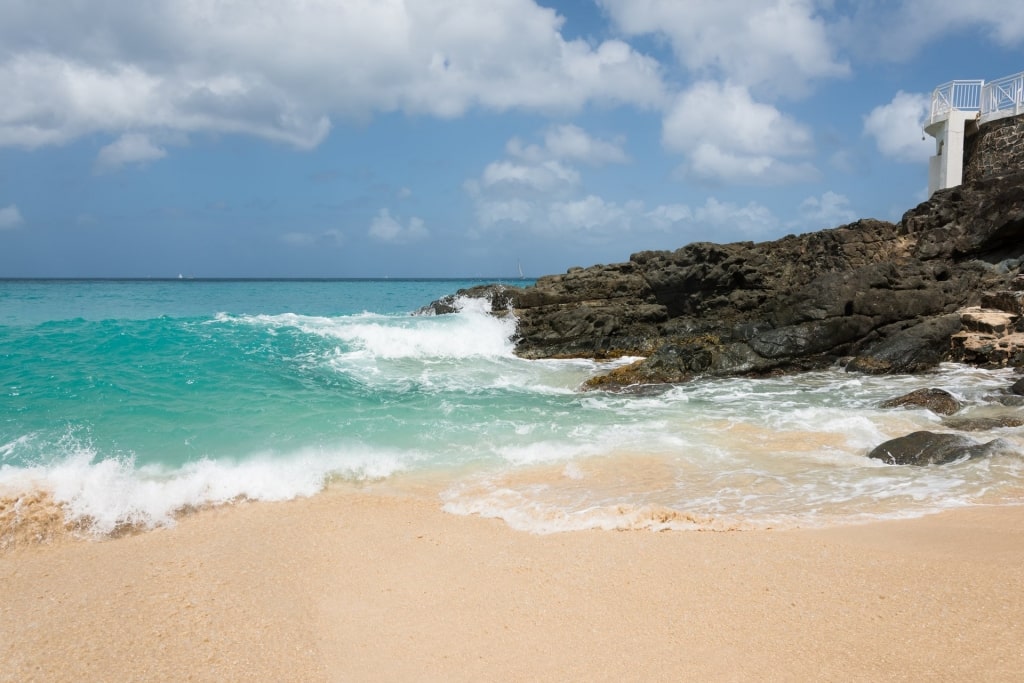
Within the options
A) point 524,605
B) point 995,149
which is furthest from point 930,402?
point 995,149

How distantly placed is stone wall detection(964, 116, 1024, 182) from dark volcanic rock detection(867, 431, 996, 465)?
56.4ft

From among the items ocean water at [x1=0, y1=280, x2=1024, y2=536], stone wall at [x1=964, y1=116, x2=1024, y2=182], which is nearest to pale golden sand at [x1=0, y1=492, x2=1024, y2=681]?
ocean water at [x1=0, y1=280, x2=1024, y2=536]

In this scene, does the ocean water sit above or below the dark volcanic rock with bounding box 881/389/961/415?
below

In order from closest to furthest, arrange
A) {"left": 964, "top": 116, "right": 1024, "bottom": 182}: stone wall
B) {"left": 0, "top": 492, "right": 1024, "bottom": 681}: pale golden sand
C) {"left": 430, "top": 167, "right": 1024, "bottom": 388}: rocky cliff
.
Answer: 1. {"left": 0, "top": 492, "right": 1024, "bottom": 681}: pale golden sand
2. {"left": 430, "top": 167, "right": 1024, "bottom": 388}: rocky cliff
3. {"left": 964, "top": 116, "right": 1024, "bottom": 182}: stone wall

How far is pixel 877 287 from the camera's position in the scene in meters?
14.3

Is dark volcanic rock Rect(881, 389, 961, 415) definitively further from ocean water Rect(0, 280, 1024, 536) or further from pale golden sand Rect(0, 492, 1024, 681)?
pale golden sand Rect(0, 492, 1024, 681)

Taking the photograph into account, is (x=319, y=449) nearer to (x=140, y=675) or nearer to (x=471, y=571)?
(x=471, y=571)

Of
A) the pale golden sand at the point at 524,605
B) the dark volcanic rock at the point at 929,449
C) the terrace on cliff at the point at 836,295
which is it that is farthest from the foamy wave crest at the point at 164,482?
the terrace on cliff at the point at 836,295

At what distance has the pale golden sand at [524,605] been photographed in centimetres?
317

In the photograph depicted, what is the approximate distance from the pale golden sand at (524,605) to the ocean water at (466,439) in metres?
0.69

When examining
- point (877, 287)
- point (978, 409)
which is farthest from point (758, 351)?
point (978, 409)

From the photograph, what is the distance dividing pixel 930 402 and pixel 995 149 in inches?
657

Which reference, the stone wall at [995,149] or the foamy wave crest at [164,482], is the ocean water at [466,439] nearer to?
the foamy wave crest at [164,482]

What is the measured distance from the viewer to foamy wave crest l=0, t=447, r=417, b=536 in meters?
5.87
